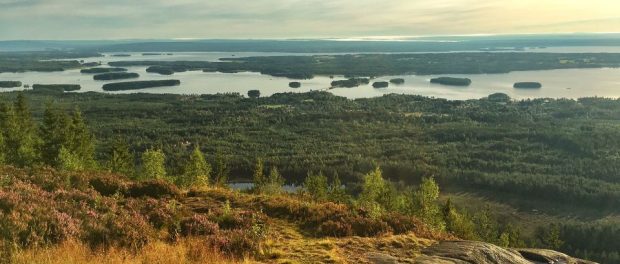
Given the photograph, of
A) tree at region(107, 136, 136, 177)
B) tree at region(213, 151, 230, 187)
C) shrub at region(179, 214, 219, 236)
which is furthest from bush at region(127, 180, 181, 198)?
tree at region(107, 136, 136, 177)

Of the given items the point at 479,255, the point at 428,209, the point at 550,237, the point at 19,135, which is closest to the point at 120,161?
the point at 19,135

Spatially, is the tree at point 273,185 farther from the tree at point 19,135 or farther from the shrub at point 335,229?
the tree at point 19,135

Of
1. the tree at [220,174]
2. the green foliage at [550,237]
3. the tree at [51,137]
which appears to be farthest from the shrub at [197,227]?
the green foliage at [550,237]

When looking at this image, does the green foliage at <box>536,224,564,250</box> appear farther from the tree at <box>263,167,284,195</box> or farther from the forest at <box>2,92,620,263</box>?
the tree at <box>263,167,284,195</box>

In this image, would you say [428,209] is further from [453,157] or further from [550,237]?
[453,157]

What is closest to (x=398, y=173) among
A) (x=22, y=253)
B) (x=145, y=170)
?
(x=145, y=170)

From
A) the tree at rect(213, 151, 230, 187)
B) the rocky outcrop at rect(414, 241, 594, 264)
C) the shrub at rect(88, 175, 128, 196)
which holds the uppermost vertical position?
the shrub at rect(88, 175, 128, 196)
